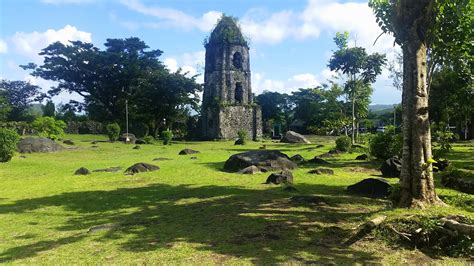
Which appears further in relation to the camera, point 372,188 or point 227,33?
point 227,33

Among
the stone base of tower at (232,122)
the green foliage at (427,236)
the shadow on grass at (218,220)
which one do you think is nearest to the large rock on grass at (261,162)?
the shadow on grass at (218,220)

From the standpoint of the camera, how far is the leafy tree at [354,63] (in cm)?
2572

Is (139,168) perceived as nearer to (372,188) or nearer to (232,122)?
(372,188)

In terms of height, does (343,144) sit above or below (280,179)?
above

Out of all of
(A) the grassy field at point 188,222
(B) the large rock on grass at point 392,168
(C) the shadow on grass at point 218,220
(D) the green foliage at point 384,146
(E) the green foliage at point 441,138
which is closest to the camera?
(A) the grassy field at point 188,222

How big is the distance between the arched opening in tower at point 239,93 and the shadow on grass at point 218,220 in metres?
32.9

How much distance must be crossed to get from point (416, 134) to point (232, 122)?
115 ft

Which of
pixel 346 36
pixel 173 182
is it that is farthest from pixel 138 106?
pixel 173 182

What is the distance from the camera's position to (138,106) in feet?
135

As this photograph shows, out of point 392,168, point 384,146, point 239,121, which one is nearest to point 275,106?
point 239,121

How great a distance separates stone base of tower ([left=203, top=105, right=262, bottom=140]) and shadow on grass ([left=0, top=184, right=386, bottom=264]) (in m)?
31.0

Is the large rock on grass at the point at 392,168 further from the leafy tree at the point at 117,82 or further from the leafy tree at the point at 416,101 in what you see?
the leafy tree at the point at 117,82

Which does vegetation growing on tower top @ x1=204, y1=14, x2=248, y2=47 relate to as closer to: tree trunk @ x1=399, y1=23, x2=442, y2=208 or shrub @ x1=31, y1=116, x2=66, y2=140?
shrub @ x1=31, y1=116, x2=66, y2=140

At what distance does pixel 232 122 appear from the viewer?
41.4 metres
